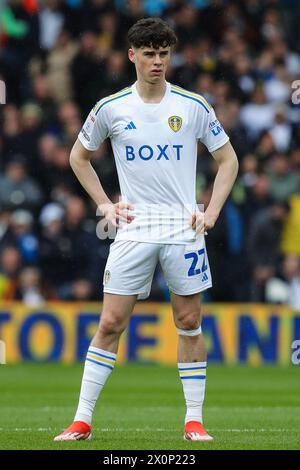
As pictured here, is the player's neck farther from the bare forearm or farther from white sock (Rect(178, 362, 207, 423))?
white sock (Rect(178, 362, 207, 423))

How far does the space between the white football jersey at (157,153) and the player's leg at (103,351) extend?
42 centimetres

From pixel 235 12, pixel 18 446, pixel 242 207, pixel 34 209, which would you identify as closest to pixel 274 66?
pixel 235 12

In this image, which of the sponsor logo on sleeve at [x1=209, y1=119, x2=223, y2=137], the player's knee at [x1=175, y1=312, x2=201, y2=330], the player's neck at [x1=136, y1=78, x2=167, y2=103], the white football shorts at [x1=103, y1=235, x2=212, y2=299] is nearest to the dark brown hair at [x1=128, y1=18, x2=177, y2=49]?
the player's neck at [x1=136, y1=78, x2=167, y2=103]

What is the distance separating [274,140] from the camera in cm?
1714

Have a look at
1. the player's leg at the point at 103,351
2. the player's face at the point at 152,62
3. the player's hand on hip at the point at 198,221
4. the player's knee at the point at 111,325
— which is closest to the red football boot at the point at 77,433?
the player's leg at the point at 103,351

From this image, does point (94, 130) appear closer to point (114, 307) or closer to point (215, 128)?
point (215, 128)

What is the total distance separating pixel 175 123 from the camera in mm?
7965

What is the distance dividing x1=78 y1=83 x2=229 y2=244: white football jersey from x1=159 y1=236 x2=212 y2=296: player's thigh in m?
0.06

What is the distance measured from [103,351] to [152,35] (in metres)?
1.97

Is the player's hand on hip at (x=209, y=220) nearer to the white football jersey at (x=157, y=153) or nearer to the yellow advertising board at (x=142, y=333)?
the white football jersey at (x=157, y=153)

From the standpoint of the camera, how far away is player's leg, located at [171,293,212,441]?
805 centimetres

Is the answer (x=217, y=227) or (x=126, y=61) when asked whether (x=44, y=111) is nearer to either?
(x=126, y=61)

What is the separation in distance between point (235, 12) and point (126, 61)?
2383mm

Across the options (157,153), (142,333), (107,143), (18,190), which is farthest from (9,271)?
(157,153)
